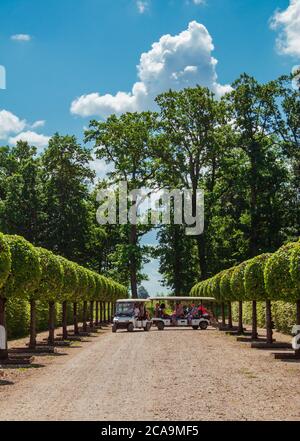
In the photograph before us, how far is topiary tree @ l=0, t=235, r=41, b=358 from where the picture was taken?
831 inches

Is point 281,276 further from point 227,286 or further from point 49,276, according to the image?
point 227,286

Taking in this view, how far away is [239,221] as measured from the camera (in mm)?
71438

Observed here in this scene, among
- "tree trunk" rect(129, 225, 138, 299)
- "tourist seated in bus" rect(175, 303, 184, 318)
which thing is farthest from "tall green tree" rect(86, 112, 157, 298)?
"tourist seated in bus" rect(175, 303, 184, 318)

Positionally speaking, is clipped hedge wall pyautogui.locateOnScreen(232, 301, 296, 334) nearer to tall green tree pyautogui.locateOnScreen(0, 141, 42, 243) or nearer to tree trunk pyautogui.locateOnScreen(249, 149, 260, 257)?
tree trunk pyautogui.locateOnScreen(249, 149, 260, 257)

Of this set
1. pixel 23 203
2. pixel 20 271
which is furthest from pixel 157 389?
pixel 23 203

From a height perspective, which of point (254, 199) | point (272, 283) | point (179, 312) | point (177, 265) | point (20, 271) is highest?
point (254, 199)

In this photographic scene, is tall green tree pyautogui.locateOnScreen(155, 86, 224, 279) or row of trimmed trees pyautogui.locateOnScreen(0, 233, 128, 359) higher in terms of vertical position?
tall green tree pyautogui.locateOnScreen(155, 86, 224, 279)

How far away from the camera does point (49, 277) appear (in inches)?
1051

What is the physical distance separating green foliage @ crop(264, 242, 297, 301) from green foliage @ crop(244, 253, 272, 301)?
446 cm

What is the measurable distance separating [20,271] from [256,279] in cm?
1080

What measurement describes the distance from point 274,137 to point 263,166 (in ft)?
22.7

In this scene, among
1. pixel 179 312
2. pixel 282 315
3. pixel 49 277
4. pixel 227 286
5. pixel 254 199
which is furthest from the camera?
pixel 254 199

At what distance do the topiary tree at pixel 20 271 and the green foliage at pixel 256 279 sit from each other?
990 centimetres
